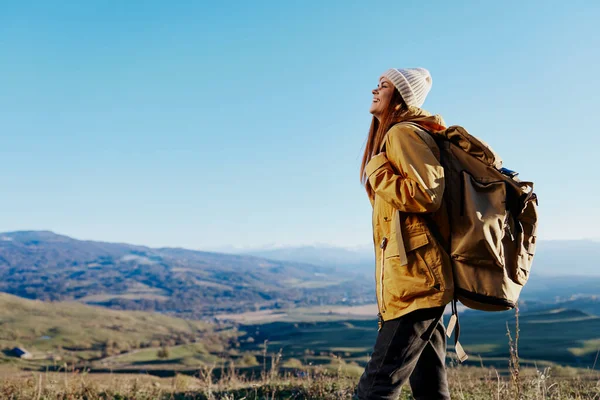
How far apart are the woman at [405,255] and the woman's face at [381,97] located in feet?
0.89

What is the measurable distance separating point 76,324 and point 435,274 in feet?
348

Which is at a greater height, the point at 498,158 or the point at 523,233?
the point at 498,158

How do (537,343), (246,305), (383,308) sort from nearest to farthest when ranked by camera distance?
(383,308) → (537,343) → (246,305)

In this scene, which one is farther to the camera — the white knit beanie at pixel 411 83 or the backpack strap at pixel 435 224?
the white knit beanie at pixel 411 83

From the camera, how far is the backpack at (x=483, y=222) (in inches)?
91.5

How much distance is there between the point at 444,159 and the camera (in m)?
2.58

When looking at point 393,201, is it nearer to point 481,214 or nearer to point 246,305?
point 481,214

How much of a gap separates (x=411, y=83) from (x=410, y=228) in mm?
957

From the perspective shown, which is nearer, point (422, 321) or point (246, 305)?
point (422, 321)

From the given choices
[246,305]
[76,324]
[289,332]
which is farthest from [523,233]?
[246,305]

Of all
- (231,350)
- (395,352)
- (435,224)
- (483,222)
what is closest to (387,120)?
(435,224)

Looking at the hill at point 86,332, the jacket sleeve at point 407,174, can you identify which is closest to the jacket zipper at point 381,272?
the jacket sleeve at point 407,174

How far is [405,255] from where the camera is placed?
7.79 feet

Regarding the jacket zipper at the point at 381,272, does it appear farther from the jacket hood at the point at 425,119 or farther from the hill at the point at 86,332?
the hill at the point at 86,332
